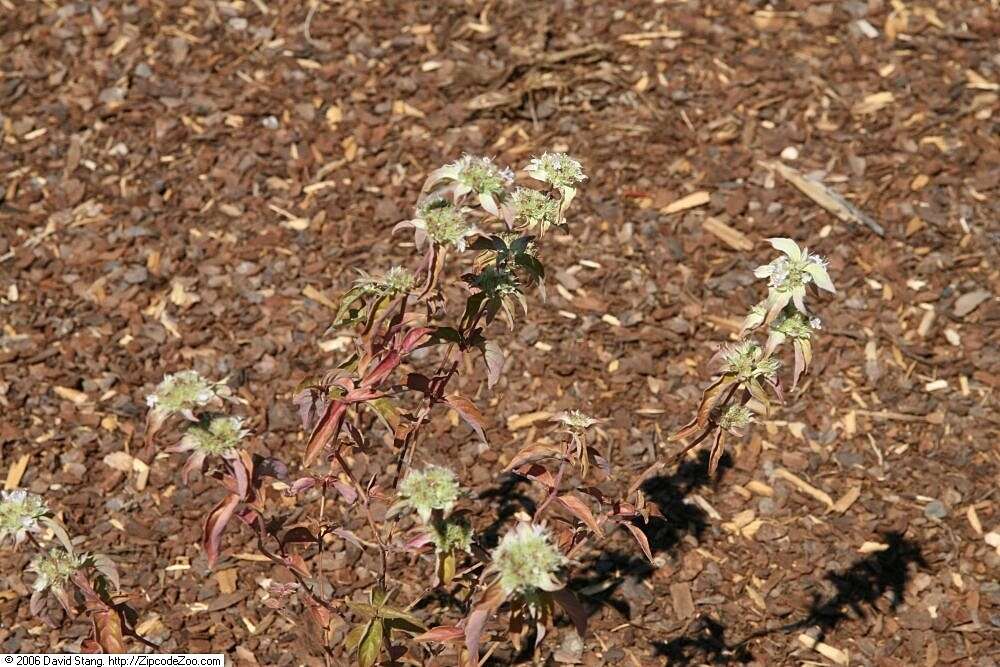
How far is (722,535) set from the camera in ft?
12.1

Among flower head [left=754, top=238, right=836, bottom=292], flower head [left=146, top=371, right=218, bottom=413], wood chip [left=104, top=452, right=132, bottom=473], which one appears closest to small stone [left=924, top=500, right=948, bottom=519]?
flower head [left=754, top=238, right=836, bottom=292]

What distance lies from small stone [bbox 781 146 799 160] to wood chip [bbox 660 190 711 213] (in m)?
0.44

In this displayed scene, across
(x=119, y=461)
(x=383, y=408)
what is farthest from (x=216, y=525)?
(x=119, y=461)

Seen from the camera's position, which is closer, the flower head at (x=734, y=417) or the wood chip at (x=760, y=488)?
the flower head at (x=734, y=417)

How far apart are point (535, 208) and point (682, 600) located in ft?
5.05

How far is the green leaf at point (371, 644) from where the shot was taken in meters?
2.63

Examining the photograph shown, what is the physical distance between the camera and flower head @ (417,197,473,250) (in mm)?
2295

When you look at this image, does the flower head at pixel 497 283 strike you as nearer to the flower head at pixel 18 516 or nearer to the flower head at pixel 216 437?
the flower head at pixel 216 437

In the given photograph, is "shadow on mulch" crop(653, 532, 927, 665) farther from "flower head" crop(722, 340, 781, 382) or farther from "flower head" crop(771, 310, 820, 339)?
"flower head" crop(771, 310, 820, 339)

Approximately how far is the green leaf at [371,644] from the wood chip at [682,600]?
116 cm

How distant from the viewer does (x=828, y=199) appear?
15.2ft

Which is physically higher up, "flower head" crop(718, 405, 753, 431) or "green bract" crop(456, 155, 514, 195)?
"green bract" crop(456, 155, 514, 195)

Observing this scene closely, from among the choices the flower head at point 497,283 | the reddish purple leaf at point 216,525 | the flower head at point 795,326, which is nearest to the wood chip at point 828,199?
the flower head at point 795,326

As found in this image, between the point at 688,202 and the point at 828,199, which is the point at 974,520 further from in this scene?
the point at 688,202
